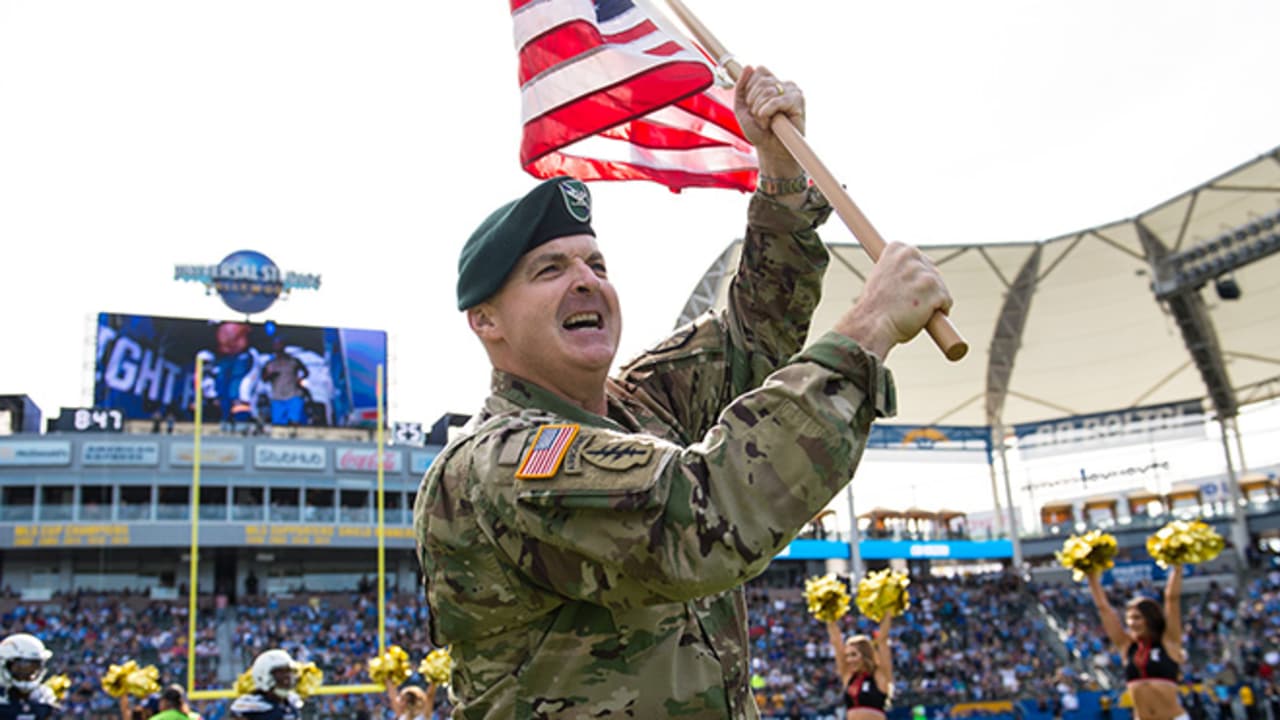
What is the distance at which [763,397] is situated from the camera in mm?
1461

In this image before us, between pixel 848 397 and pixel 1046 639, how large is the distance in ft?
124

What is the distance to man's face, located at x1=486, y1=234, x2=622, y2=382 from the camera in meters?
1.88

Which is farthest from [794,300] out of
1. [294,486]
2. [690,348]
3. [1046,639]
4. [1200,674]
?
[294,486]

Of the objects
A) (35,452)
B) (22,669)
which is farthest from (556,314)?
(35,452)

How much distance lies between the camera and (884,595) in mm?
13414

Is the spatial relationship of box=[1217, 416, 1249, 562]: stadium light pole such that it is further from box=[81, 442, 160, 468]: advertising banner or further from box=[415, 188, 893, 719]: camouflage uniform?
box=[415, 188, 893, 719]: camouflage uniform

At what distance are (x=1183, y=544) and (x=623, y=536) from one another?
1093cm

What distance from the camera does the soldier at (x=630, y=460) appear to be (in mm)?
1422

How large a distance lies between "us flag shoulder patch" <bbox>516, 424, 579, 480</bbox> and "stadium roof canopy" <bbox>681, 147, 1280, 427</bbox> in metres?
24.8

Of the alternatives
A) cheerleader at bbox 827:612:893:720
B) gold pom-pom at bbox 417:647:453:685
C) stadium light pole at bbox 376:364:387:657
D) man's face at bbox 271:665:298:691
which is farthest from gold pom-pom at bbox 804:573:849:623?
stadium light pole at bbox 376:364:387:657

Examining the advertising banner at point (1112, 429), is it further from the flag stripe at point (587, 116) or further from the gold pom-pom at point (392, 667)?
the flag stripe at point (587, 116)

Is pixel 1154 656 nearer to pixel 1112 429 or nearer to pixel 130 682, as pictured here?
pixel 130 682

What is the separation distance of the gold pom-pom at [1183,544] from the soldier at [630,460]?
32.3 ft

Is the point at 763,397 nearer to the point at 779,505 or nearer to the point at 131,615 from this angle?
the point at 779,505
